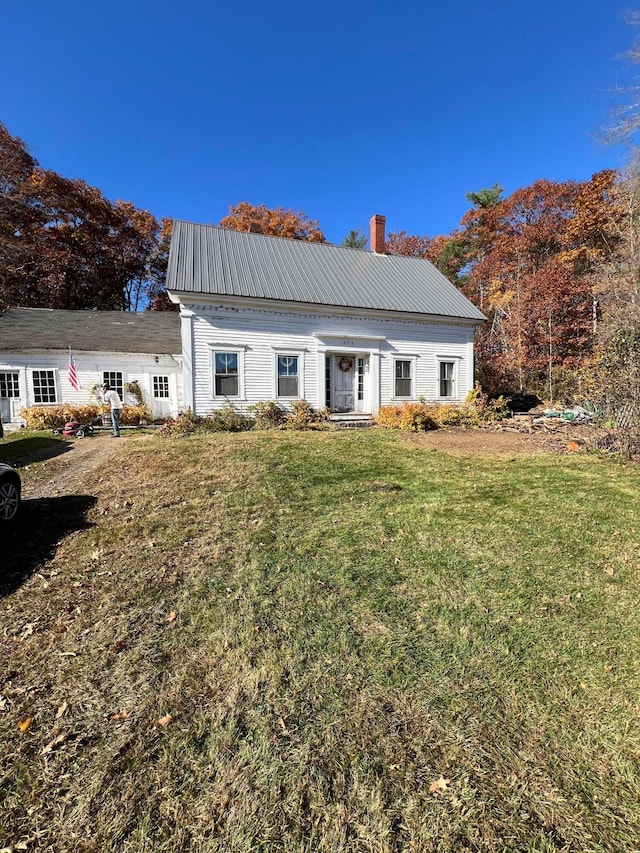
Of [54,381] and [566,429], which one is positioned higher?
[54,381]

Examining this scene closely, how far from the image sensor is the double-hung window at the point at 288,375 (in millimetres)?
14070

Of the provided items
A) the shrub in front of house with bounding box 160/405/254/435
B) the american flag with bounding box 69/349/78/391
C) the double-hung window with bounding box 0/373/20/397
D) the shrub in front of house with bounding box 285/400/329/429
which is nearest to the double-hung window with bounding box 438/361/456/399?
the shrub in front of house with bounding box 285/400/329/429

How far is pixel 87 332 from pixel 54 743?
19.9 m

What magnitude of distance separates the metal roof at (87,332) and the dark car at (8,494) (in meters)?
13.3

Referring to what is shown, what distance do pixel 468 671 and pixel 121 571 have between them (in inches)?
134

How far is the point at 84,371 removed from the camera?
56.3 feet

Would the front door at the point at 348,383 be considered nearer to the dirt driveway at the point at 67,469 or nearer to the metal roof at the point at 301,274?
the metal roof at the point at 301,274

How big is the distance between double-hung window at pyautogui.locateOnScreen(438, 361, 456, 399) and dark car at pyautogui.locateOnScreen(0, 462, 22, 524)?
1453 centimetres

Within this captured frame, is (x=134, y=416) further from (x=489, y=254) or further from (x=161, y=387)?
(x=489, y=254)

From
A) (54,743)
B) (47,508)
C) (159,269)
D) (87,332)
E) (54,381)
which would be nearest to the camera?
(54,743)

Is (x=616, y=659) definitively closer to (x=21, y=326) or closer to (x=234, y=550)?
(x=234, y=550)

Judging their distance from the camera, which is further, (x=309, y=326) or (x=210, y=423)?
(x=309, y=326)

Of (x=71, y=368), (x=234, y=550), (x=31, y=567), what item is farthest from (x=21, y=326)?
(x=234, y=550)

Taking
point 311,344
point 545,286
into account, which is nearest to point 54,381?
point 311,344
